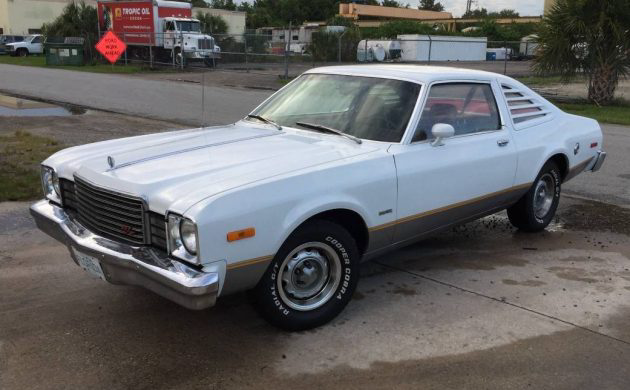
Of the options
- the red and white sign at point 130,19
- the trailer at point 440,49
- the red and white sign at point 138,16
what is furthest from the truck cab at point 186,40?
the trailer at point 440,49

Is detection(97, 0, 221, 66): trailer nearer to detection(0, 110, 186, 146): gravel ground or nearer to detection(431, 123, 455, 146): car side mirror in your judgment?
detection(0, 110, 186, 146): gravel ground

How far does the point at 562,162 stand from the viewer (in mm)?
5789

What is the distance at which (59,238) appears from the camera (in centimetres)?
392

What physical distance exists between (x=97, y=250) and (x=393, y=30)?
182 ft

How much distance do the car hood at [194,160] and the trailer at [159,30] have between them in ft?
97.2

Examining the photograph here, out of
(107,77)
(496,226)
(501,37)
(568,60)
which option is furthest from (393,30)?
(496,226)

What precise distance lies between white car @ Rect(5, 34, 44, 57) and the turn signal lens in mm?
48828

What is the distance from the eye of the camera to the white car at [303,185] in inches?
127

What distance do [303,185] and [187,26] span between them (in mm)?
34218

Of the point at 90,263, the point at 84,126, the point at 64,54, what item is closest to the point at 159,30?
the point at 64,54

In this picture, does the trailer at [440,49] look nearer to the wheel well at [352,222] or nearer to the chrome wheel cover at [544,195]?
the chrome wheel cover at [544,195]

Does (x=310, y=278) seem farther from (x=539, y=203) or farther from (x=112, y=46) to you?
(x=112, y=46)

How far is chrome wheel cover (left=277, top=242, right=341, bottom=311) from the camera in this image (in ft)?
11.8

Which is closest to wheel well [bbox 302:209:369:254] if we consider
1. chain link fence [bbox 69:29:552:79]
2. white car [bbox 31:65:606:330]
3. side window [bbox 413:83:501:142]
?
white car [bbox 31:65:606:330]
